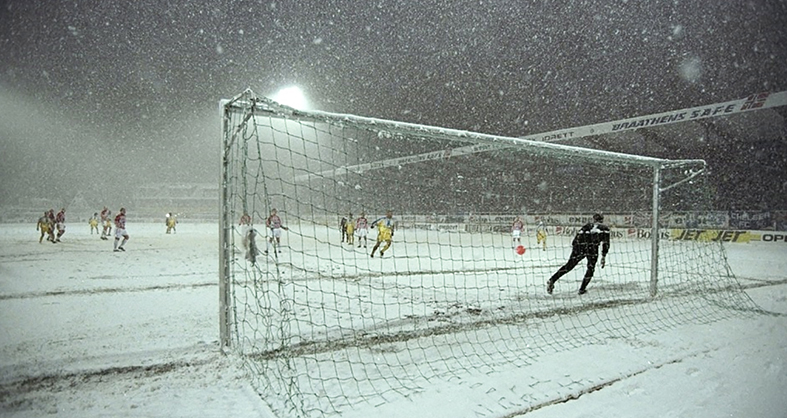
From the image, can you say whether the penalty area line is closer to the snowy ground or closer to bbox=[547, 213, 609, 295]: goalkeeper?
the snowy ground

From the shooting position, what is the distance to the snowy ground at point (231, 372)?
2908 millimetres

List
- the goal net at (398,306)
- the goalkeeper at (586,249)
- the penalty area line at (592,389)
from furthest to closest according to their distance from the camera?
the goalkeeper at (586,249) < the goal net at (398,306) < the penalty area line at (592,389)

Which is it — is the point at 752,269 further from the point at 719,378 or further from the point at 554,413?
the point at 554,413

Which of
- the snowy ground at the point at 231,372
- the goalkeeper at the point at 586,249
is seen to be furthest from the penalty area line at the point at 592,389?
the goalkeeper at the point at 586,249

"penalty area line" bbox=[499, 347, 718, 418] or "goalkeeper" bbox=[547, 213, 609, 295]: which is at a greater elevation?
"goalkeeper" bbox=[547, 213, 609, 295]

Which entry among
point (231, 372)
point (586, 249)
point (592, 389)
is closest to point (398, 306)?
point (231, 372)

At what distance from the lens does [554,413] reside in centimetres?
283

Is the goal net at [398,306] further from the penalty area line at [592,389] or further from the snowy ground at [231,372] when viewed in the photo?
the snowy ground at [231,372]

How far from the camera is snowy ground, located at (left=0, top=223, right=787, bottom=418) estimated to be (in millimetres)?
2908

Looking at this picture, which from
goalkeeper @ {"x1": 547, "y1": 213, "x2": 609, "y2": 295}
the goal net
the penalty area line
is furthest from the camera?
goalkeeper @ {"x1": 547, "y1": 213, "x2": 609, "y2": 295}

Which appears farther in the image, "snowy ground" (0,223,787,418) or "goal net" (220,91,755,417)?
"goal net" (220,91,755,417)

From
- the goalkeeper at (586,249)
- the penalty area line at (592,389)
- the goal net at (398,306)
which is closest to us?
the penalty area line at (592,389)

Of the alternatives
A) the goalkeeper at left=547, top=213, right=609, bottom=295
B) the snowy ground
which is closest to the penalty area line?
the snowy ground

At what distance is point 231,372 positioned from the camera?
11.5ft
